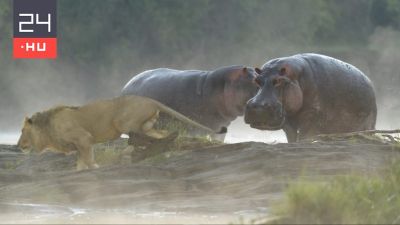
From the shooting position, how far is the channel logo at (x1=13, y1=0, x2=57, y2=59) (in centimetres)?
2366

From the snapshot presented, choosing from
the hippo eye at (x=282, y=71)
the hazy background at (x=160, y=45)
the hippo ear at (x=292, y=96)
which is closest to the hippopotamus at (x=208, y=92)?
the hippo ear at (x=292, y=96)

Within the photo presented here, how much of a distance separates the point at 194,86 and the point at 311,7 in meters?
23.3

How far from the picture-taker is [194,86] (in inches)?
475

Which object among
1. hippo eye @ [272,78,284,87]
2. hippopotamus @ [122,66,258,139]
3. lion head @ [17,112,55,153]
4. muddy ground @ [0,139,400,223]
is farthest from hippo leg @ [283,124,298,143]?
lion head @ [17,112,55,153]

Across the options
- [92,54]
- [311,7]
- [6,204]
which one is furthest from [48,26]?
[6,204]

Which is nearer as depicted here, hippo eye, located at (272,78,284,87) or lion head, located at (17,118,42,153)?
lion head, located at (17,118,42,153)

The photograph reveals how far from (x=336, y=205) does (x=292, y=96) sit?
4010 mm

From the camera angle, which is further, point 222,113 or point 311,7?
point 311,7

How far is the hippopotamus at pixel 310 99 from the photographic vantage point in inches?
367

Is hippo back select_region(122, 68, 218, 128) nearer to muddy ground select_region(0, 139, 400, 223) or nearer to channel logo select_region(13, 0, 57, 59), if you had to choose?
muddy ground select_region(0, 139, 400, 223)

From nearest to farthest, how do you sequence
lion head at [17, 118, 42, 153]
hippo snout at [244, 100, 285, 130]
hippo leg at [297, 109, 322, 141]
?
lion head at [17, 118, 42, 153]
hippo snout at [244, 100, 285, 130]
hippo leg at [297, 109, 322, 141]

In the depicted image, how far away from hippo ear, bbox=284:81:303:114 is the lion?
1191 millimetres

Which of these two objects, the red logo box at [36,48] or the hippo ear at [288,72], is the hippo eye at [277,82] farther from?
the red logo box at [36,48]

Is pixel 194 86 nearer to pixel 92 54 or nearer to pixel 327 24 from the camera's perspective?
pixel 92 54
